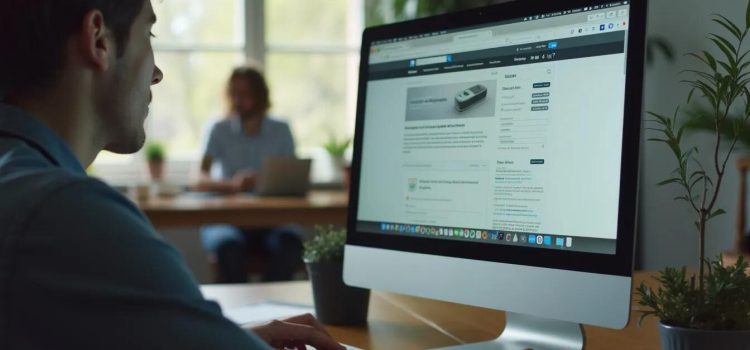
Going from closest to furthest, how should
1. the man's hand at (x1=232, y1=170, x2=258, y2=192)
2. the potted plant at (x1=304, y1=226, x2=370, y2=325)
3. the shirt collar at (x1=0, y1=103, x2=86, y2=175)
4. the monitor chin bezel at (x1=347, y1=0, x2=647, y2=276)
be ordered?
the shirt collar at (x1=0, y1=103, x2=86, y2=175)
the monitor chin bezel at (x1=347, y1=0, x2=647, y2=276)
the potted plant at (x1=304, y1=226, x2=370, y2=325)
the man's hand at (x1=232, y1=170, x2=258, y2=192)

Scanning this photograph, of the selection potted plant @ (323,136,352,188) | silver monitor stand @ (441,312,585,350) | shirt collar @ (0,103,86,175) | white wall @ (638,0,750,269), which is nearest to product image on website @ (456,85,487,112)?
silver monitor stand @ (441,312,585,350)

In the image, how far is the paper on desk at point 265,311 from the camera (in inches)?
56.3

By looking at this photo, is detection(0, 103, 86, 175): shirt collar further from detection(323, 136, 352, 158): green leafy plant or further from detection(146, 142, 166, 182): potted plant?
detection(323, 136, 352, 158): green leafy plant

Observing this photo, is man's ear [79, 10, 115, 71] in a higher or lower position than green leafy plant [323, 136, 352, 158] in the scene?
lower

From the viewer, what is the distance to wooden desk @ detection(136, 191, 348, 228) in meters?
3.60

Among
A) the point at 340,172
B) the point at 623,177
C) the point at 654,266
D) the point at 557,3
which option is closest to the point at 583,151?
the point at 623,177

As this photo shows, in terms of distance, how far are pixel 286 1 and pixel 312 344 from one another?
4.32m

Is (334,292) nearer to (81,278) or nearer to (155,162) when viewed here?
(81,278)

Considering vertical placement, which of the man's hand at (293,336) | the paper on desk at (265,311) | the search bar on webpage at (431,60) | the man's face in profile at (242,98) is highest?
the man's face in profile at (242,98)

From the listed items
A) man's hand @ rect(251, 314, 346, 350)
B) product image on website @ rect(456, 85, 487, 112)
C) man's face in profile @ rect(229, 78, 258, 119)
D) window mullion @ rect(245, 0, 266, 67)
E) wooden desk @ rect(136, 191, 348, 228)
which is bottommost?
man's hand @ rect(251, 314, 346, 350)

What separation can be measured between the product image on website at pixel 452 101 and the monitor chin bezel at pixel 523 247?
9 centimetres

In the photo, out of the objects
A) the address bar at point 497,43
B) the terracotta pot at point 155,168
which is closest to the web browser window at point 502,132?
the address bar at point 497,43

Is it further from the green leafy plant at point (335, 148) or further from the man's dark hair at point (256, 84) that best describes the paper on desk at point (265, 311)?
the green leafy plant at point (335, 148)

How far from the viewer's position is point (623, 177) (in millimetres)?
1010
